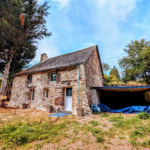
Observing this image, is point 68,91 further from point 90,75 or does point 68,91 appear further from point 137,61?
point 137,61

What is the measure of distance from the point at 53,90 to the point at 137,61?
19.1 meters

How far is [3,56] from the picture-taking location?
10172mm

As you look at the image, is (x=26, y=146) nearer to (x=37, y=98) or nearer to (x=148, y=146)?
(x=148, y=146)

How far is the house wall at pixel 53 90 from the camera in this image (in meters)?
7.10

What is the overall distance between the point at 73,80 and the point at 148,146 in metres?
5.79

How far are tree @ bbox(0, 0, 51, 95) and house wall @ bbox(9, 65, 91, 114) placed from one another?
199 centimetres

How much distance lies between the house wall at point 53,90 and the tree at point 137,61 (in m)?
15.4

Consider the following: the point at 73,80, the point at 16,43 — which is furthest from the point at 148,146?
the point at 16,43

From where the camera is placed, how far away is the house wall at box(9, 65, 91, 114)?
7.10 meters

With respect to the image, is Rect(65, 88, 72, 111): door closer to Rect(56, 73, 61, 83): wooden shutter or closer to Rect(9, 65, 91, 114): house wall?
Rect(9, 65, 91, 114): house wall

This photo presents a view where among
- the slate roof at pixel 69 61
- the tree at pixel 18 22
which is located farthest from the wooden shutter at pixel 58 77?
the tree at pixel 18 22

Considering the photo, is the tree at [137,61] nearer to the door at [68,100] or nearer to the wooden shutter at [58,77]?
the door at [68,100]

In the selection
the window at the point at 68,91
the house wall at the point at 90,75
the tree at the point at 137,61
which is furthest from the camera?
the tree at the point at 137,61

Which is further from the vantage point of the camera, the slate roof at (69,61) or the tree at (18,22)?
the tree at (18,22)
